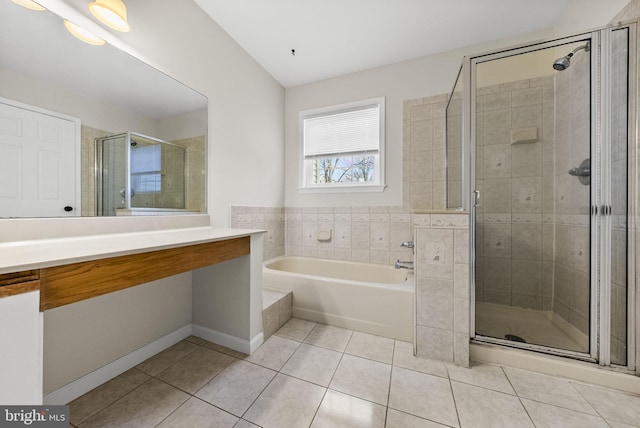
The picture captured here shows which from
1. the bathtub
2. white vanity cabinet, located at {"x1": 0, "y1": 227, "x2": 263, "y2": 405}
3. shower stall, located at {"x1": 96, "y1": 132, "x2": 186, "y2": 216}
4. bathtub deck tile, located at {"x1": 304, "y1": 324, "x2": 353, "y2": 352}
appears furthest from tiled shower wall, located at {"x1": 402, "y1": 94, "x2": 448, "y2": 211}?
shower stall, located at {"x1": 96, "y1": 132, "x2": 186, "y2": 216}

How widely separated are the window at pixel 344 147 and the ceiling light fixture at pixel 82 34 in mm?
1909

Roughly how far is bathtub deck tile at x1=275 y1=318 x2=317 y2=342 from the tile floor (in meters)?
0.19

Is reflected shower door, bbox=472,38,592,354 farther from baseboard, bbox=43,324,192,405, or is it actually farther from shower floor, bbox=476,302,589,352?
baseboard, bbox=43,324,192,405

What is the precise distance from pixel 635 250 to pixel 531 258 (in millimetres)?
718

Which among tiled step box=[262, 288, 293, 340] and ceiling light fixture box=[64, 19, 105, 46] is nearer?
ceiling light fixture box=[64, 19, 105, 46]

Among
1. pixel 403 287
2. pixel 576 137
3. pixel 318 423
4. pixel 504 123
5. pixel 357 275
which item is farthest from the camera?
pixel 357 275

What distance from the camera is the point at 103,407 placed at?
107cm

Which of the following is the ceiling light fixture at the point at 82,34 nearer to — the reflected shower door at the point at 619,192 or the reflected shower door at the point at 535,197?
the reflected shower door at the point at 535,197

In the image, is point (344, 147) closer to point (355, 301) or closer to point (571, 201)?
point (355, 301)

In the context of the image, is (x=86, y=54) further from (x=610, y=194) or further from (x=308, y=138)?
(x=610, y=194)

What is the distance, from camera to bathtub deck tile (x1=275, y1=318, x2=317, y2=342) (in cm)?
170

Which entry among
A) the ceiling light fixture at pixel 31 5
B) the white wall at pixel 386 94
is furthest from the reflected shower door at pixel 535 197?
the ceiling light fixture at pixel 31 5

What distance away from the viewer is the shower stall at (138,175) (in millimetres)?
→ 1186

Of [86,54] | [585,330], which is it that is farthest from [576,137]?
[86,54]
